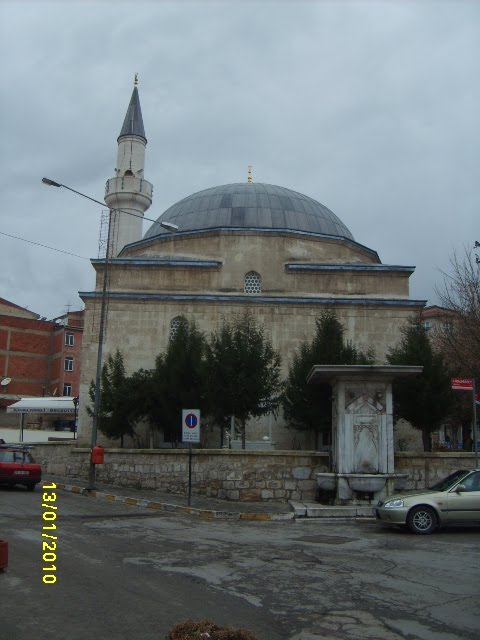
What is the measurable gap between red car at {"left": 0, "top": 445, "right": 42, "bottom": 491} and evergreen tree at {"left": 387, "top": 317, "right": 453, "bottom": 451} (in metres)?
9.65

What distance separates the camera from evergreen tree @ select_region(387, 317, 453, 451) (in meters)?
18.2

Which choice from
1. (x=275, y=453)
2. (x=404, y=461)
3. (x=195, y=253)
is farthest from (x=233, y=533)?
(x=195, y=253)

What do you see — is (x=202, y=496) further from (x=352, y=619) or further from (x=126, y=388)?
(x=352, y=619)

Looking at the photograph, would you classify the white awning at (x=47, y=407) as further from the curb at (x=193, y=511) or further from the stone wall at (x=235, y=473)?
the curb at (x=193, y=511)

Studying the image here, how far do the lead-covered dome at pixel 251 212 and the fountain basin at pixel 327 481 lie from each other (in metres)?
13.3

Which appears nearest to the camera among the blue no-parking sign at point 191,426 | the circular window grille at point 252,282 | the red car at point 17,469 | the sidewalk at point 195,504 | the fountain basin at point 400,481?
the sidewalk at point 195,504

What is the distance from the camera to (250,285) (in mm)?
24344

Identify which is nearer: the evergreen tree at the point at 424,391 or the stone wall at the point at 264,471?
the stone wall at the point at 264,471

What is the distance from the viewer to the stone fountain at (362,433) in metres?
12.5

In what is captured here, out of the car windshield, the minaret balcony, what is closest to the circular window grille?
the minaret balcony

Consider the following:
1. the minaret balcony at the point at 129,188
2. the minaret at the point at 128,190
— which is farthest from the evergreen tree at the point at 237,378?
the minaret balcony at the point at 129,188

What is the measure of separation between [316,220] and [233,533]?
18.9 meters
